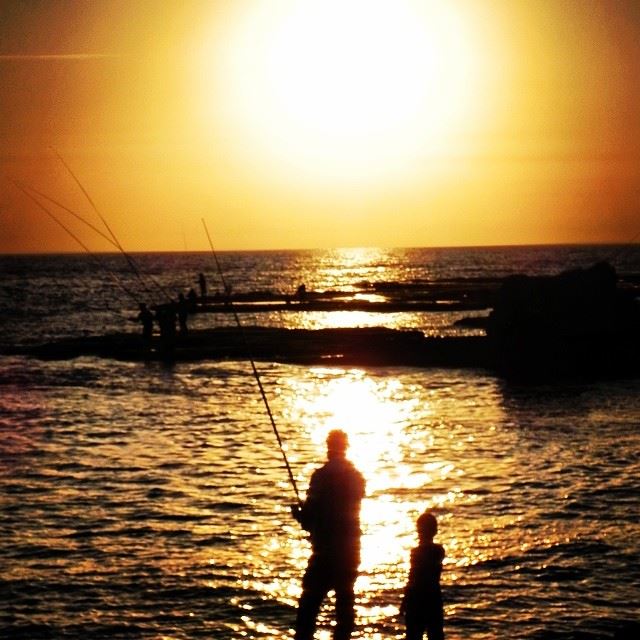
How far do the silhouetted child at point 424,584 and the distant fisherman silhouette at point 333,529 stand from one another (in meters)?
0.66

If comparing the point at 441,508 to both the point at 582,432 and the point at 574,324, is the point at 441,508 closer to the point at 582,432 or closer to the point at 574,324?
the point at 582,432

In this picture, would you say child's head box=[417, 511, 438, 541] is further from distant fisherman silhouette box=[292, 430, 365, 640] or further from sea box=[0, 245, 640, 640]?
sea box=[0, 245, 640, 640]

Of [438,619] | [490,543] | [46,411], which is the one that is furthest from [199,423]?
[438,619]

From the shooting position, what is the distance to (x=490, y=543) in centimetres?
1716

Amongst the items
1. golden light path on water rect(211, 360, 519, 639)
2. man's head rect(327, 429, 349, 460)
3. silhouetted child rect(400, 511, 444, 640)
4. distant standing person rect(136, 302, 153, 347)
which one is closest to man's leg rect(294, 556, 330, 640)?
silhouetted child rect(400, 511, 444, 640)

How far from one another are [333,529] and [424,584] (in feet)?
3.32

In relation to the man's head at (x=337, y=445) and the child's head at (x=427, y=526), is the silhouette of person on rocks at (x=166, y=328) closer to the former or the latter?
the man's head at (x=337, y=445)

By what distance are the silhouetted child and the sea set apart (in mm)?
2248

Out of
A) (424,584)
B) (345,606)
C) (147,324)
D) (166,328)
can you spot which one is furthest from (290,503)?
(147,324)

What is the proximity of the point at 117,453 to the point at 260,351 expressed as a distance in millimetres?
24964

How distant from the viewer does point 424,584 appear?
1082 centimetres

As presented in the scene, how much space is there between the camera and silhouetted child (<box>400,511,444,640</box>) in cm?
1079

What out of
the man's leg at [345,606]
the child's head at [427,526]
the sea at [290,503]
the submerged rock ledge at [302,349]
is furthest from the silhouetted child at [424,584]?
the submerged rock ledge at [302,349]

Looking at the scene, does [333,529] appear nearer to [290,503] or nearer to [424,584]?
[424,584]
